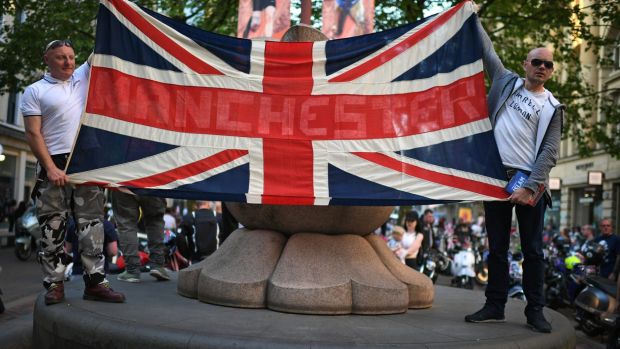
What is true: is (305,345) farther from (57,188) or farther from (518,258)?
(518,258)

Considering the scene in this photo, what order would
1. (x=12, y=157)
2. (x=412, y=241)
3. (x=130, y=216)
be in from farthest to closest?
(x=12, y=157)
(x=412, y=241)
(x=130, y=216)

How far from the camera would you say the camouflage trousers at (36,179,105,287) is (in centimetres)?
527

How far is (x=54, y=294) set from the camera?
5355mm

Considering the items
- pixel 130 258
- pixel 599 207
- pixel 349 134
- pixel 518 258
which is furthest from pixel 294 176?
pixel 599 207

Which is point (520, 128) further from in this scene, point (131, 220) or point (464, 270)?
point (464, 270)

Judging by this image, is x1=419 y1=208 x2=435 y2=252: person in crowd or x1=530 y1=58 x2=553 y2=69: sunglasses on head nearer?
x1=530 y1=58 x2=553 y2=69: sunglasses on head

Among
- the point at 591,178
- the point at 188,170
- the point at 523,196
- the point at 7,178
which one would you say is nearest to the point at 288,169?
the point at 188,170

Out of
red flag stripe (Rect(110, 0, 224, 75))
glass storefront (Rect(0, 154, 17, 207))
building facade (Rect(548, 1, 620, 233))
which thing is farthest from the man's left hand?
glass storefront (Rect(0, 154, 17, 207))

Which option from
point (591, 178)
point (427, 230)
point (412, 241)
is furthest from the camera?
point (591, 178)

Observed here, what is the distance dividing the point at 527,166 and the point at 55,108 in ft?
12.1

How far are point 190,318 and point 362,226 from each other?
2.02 m

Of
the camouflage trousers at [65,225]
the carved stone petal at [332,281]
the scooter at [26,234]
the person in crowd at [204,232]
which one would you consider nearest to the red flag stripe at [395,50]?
the carved stone petal at [332,281]

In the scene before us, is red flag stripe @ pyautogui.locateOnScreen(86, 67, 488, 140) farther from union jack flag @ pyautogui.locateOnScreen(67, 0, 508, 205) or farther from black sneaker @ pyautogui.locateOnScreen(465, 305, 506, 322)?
black sneaker @ pyautogui.locateOnScreen(465, 305, 506, 322)

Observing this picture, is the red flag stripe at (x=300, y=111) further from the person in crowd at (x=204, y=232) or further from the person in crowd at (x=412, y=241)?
the person in crowd at (x=412, y=241)
